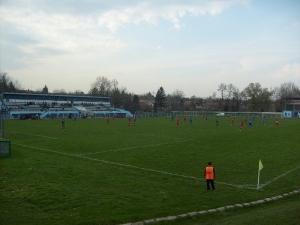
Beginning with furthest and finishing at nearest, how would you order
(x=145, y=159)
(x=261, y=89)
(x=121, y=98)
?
(x=121, y=98)
(x=261, y=89)
(x=145, y=159)

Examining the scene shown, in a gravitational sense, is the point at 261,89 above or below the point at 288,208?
above

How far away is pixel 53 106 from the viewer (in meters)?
86.4

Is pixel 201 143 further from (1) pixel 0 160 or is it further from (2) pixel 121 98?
(2) pixel 121 98

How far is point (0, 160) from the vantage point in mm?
17062

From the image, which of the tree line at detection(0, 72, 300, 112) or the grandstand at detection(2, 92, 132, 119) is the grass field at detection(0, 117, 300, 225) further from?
the tree line at detection(0, 72, 300, 112)

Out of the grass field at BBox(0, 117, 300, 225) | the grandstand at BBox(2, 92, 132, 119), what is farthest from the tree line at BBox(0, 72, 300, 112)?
the grass field at BBox(0, 117, 300, 225)

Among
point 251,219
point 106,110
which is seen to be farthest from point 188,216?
point 106,110

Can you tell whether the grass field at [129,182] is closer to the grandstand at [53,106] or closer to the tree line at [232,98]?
the grandstand at [53,106]

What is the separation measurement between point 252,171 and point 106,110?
8031 cm

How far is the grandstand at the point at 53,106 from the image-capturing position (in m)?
73.9

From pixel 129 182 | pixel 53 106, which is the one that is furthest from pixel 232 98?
pixel 129 182

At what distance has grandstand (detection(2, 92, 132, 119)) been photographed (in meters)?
73.9

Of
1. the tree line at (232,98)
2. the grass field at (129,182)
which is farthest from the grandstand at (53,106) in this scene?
the grass field at (129,182)

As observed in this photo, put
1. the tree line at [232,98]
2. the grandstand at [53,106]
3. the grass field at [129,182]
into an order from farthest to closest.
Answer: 1. the tree line at [232,98]
2. the grandstand at [53,106]
3. the grass field at [129,182]
